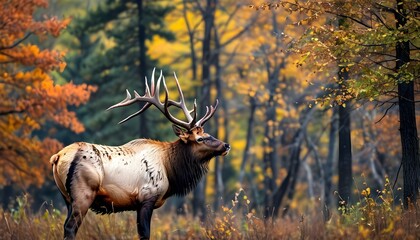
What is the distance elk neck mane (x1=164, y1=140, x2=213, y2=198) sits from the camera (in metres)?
13.6

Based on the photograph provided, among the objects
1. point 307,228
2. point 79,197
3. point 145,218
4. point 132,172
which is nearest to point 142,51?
point 132,172

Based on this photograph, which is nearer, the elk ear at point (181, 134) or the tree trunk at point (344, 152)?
the elk ear at point (181, 134)

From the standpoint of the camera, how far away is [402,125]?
45.5 ft

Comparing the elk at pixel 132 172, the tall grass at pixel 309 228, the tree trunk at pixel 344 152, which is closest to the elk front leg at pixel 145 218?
the elk at pixel 132 172

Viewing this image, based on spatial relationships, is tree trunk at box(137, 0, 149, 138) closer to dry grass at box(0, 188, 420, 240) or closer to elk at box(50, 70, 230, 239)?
elk at box(50, 70, 230, 239)

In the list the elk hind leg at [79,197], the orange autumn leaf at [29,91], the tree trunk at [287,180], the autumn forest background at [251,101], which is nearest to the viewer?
the elk hind leg at [79,197]

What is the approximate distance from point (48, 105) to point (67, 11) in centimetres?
1945

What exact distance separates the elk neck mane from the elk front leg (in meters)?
0.50

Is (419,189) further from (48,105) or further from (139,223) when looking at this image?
(48,105)

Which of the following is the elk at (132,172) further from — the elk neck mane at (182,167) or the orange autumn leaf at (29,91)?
the orange autumn leaf at (29,91)

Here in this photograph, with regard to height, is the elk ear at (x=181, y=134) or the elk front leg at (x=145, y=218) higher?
the elk ear at (x=181, y=134)

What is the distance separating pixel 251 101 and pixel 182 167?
20313 millimetres

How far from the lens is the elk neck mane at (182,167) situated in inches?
535

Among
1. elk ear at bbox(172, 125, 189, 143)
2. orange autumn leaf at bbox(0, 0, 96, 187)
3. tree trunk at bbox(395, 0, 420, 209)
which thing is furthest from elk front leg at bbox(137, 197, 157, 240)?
orange autumn leaf at bbox(0, 0, 96, 187)
